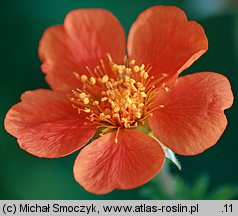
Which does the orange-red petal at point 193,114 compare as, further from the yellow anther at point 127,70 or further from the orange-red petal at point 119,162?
the yellow anther at point 127,70

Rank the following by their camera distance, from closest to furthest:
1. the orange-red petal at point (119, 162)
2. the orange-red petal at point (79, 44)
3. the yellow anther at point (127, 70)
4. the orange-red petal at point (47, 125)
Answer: the orange-red petal at point (119, 162), the orange-red petal at point (47, 125), the yellow anther at point (127, 70), the orange-red petal at point (79, 44)

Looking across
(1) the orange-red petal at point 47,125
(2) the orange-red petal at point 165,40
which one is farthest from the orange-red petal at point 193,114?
(1) the orange-red petal at point 47,125

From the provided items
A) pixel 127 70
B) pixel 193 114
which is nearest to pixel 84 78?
pixel 127 70

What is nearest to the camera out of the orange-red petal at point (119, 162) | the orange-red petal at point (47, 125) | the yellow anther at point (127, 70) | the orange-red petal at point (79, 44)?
the orange-red petal at point (119, 162)

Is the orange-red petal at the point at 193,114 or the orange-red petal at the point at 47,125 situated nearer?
the orange-red petal at the point at 193,114

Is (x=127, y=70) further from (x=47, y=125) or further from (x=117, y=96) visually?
(x=47, y=125)

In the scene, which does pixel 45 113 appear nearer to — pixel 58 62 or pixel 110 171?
pixel 58 62

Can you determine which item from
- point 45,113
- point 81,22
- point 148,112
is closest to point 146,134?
point 148,112

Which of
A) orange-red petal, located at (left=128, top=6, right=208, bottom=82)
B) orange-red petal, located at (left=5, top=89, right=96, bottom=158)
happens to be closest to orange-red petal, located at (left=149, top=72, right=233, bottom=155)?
orange-red petal, located at (left=128, top=6, right=208, bottom=82)

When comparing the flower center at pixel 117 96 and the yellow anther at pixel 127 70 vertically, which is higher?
the yellow anther at pixel 127 70
